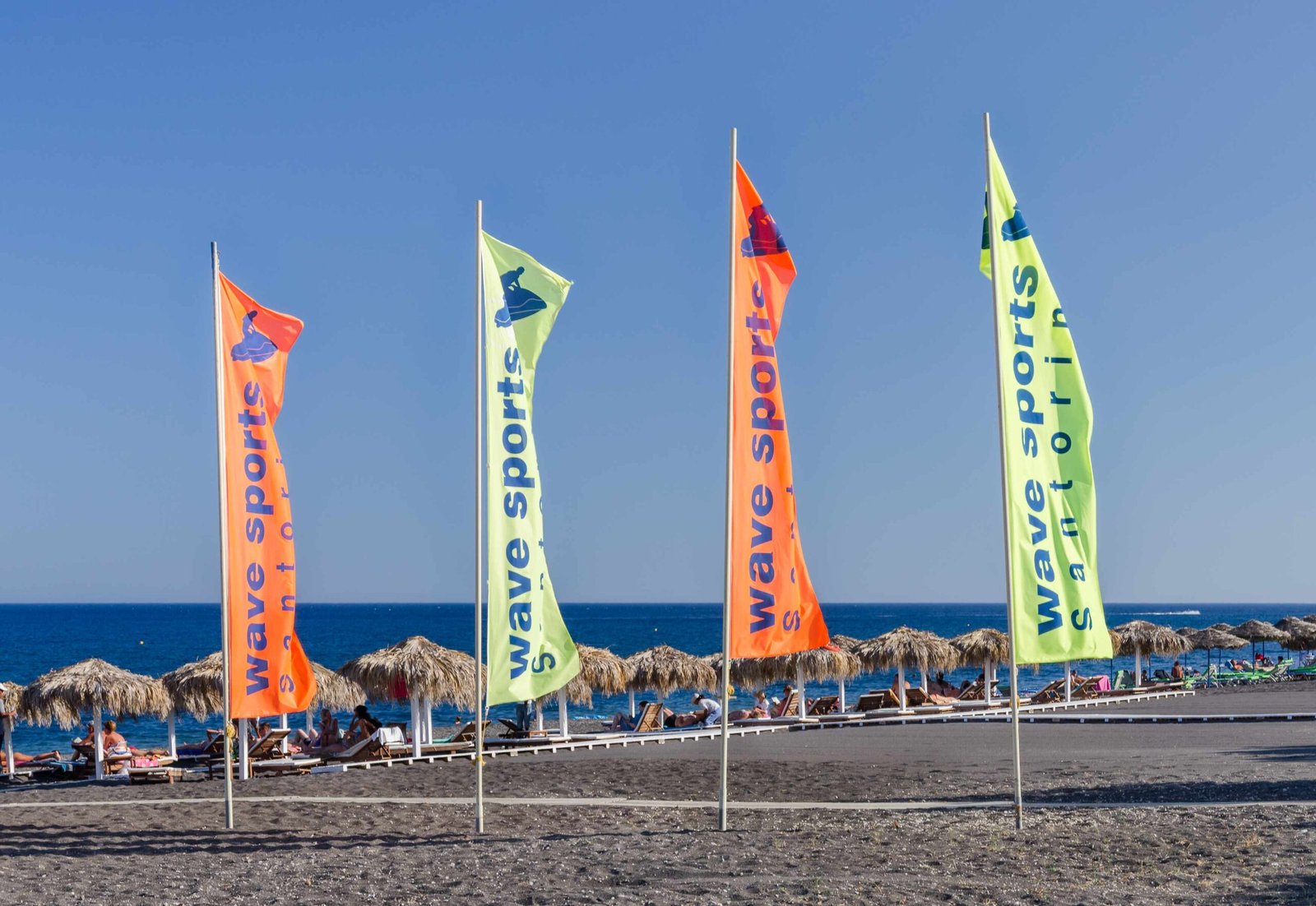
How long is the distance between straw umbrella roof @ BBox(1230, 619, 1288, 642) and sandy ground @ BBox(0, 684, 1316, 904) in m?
36.6

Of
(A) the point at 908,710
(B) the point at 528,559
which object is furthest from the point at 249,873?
(A) the point at 908,710

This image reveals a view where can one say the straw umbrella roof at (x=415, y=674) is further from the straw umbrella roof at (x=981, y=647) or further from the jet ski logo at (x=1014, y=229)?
the straw umbrella roof at (x=981, y=647)

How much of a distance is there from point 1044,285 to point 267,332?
8.29 metres

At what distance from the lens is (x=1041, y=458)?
12.2 metres

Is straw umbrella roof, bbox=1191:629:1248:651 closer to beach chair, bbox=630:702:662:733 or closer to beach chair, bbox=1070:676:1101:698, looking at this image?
beach chair, bbox=1070:676:1101:698

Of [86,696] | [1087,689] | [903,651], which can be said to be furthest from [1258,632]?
[86,696]

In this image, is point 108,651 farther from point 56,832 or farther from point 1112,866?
point 1112,866

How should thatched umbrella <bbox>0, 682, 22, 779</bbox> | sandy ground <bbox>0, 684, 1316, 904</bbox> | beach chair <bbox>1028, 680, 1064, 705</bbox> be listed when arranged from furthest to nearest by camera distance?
1. beach chair <bbox>1028, 680, 1064, 705</bbox>
2. thatched umbrella <bbox>0, 682, 22, 779</bbox>
3. sandy ground <bbox>0, 684, 1316, 904</bbox>

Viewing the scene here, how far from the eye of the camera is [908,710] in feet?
103

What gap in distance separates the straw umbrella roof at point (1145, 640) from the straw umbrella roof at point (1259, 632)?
13304mm

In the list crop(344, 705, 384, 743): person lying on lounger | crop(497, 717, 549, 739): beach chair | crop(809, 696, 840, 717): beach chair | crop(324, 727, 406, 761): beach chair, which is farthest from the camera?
crop(809, 696, 840, 717): beach chair

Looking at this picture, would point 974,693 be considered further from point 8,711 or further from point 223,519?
point 223,519

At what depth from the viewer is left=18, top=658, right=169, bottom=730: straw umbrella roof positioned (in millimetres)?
23016

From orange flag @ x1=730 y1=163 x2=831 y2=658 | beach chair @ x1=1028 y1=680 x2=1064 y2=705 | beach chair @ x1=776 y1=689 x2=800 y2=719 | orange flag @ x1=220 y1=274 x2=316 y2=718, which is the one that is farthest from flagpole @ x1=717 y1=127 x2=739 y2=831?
beach chair @ x1=1028 y1=680 x2=1064 y2=705
